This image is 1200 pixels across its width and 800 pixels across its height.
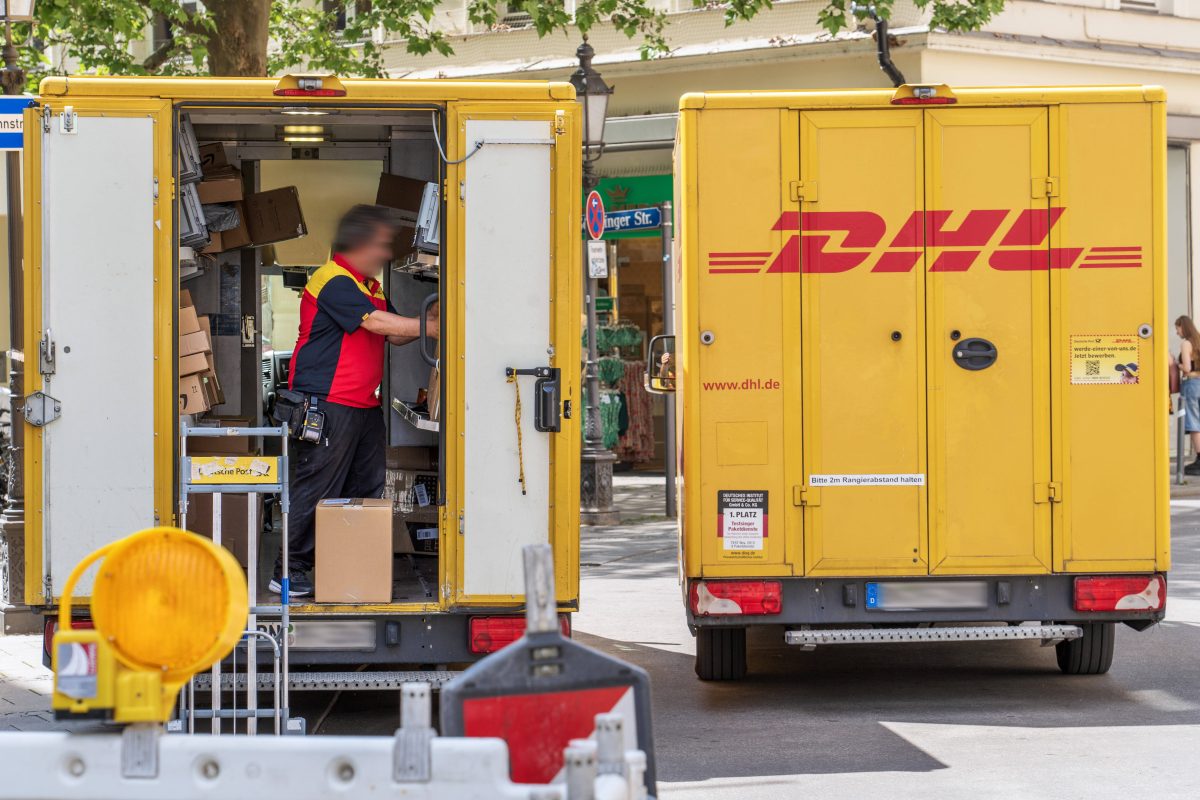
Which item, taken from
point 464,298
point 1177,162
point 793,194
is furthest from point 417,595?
point 1177,162

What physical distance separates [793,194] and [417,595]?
2.42 meters

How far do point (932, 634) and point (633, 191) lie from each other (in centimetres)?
1541

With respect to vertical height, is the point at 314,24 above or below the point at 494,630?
above

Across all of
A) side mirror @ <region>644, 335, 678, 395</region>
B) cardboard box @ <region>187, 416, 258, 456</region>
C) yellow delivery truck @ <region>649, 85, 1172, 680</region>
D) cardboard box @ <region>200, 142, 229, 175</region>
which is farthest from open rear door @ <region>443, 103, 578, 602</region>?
cardboard box @ <region>200, 142, 229, 175</region>

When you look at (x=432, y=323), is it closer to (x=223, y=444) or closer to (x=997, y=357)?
(x=223, y=444)

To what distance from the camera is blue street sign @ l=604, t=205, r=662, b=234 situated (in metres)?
15.2

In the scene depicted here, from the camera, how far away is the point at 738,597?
732cm

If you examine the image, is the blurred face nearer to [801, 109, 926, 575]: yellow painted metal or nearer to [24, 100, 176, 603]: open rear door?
[24, 100, 176, 603]: open rear door

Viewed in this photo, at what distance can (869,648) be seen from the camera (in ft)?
31.3

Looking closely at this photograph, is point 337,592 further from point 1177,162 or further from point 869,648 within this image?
point 1177,162

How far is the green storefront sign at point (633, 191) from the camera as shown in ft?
71.7

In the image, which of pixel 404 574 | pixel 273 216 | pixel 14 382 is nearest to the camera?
pixel 404 574

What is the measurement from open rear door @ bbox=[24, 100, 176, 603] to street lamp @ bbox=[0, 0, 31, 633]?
10.7 ft

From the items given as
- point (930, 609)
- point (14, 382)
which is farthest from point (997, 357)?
point (14, 382)
